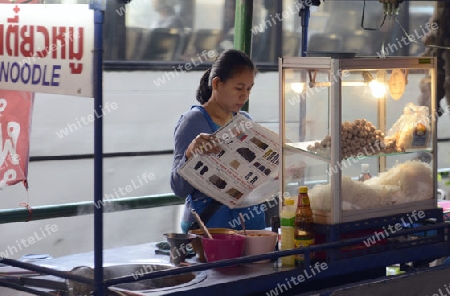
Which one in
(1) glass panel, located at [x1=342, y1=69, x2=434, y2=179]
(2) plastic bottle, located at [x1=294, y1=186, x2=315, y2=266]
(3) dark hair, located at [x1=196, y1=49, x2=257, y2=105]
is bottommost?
(2) plastic bottle, located at [x1=294, y1=186, x2=315, y2=266]

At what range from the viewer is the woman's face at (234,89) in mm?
3773

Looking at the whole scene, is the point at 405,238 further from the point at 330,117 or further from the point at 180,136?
the point at 180,136

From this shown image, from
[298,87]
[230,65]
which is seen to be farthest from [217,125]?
[298,87]

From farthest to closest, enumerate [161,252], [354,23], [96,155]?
[354,23] → [161,252] → [96,155]

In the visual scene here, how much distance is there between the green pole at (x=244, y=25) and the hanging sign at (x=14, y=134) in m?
1.49

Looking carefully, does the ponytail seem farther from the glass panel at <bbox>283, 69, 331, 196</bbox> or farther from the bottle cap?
the bottle cap

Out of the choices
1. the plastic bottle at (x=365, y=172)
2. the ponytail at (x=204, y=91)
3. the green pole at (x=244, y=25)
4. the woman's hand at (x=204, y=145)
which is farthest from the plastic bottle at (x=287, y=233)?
the green pole at (x=244, y=25)

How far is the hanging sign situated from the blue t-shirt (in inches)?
32.3

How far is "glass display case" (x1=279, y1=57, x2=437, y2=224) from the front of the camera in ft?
10.8

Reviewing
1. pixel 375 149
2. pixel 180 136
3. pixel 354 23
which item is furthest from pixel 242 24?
pixel 354 23

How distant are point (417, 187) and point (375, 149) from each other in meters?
0.33

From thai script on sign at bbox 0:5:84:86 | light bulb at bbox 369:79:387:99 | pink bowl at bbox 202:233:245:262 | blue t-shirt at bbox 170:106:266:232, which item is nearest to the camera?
thai script on sign at bbox 0:5:84:86

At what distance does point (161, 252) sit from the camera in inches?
140

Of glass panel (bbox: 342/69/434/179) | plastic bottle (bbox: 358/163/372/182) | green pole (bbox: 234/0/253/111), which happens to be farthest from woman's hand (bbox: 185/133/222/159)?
green pole (bbox: 234/0/253/111)
